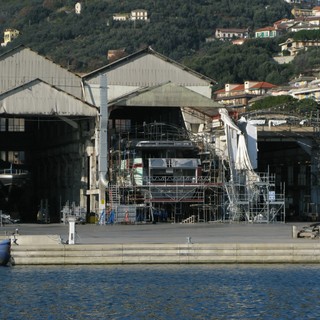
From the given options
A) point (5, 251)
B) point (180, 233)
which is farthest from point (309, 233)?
point (5, 251)

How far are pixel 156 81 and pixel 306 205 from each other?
1620 centimetres

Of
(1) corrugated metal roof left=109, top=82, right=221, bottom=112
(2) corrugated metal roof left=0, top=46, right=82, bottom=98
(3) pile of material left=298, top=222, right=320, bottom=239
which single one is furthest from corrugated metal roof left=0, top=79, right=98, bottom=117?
(3) pile of material left=298, top=222, right=320, bottom=239

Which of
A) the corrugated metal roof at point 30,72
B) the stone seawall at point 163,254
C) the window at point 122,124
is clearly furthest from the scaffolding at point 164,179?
the stone seawall at point 163,254

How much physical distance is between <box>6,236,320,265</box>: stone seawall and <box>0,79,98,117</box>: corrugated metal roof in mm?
32248

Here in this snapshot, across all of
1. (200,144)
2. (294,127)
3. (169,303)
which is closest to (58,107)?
(200,144)

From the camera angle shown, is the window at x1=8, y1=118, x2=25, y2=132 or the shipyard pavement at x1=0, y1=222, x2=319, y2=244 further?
the window at x1=8, y1=118, x2=25, y2=132

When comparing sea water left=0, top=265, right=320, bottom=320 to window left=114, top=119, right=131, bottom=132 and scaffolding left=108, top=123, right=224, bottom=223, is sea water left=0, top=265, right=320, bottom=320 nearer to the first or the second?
scaffolding left=108, top=123, right=224, bottom=223

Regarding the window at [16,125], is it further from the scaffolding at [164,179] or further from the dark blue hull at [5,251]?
the dark blue hull at [5,251]

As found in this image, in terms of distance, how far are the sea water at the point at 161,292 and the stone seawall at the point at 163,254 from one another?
308mm

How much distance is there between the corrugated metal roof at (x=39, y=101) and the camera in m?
78.9

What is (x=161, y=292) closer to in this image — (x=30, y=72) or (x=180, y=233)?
(x=180, y=233)

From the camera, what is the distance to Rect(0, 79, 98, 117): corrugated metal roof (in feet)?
259

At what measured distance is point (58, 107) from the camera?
79.9 meters

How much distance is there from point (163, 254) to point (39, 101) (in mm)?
34434
